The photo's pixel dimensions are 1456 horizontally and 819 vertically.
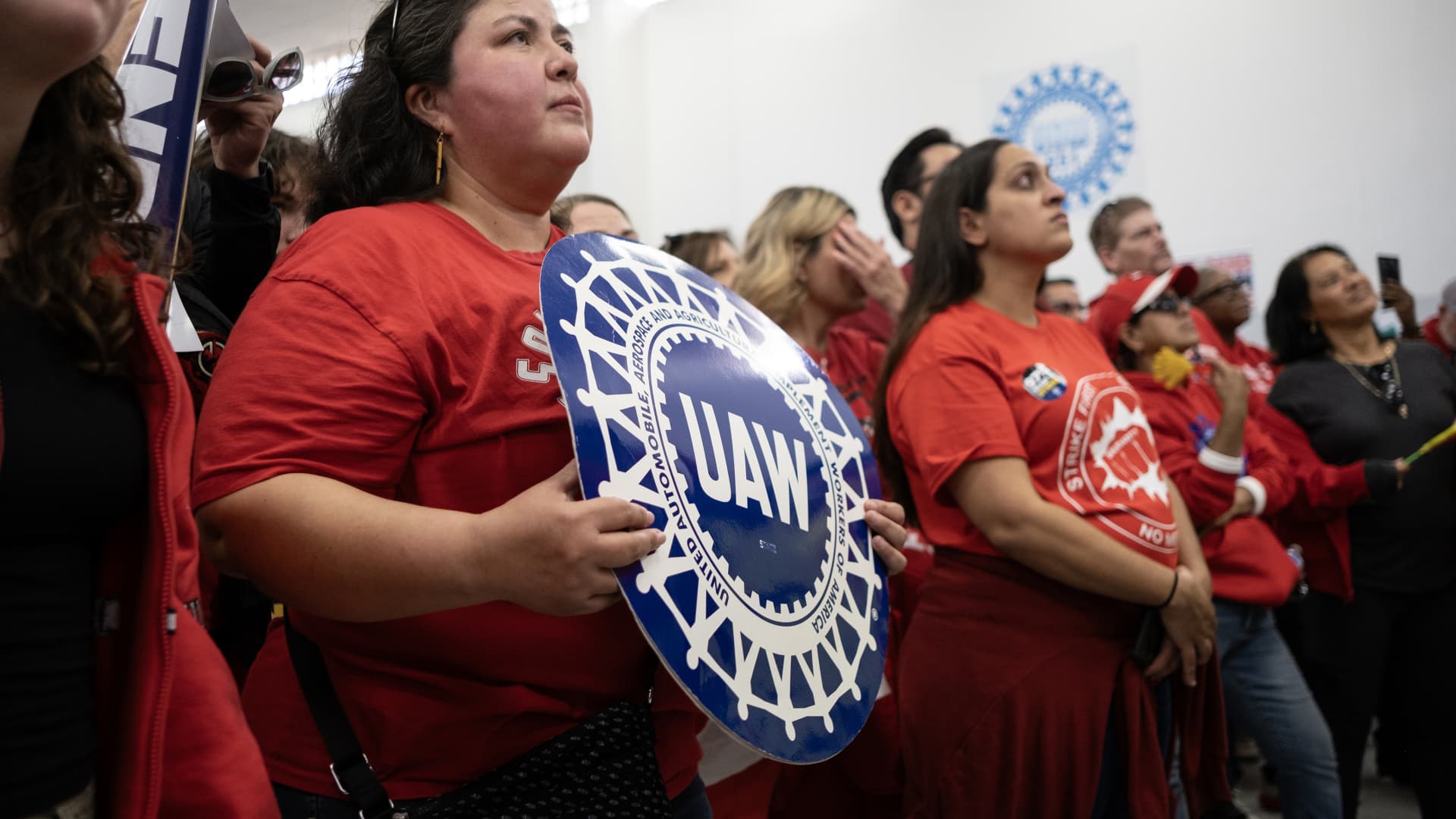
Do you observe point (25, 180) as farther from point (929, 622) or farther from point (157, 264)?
point (929, 622)

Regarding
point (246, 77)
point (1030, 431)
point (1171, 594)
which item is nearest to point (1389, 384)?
point (1171, 594)

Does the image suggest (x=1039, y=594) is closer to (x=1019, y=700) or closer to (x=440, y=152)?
(x=1019, y=700)

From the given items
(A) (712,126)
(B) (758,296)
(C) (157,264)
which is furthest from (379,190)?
(A) (712,126)

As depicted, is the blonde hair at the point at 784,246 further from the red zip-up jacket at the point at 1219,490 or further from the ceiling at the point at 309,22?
the ceiling at the point at 309,22

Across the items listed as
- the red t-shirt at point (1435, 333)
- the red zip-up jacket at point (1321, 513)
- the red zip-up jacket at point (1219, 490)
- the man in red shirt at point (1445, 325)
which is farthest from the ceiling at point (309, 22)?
the red t-shirt at point (1435, 333)

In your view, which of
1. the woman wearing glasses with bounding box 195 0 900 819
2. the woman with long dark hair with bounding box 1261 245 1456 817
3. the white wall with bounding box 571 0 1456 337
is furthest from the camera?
the white wall with bounding box 571 0 1456 337

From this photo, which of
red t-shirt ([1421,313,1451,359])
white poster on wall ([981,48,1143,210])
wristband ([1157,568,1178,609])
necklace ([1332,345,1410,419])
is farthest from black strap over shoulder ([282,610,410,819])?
white poster on wall ([981,48,1143,210])

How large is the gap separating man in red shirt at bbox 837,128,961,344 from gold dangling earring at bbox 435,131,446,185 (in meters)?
1.94

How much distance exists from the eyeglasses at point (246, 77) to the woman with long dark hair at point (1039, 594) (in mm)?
1115

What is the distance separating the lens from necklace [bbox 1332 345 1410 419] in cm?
314

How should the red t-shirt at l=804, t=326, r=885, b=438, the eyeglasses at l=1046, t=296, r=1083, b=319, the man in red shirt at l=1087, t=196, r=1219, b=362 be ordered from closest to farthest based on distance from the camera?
1. the red t-shirt at l=804, t=326, r=885, b=438
2. the man in red shirt at l=1087, t=196, r=1219, b=362
3. the eyeglasses at l=1046, t=296, r=1083, b=319

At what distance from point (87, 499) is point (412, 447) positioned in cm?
31

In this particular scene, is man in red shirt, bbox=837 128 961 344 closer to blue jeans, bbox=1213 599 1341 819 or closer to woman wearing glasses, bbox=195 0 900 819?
blue jeans, bbox=1213 599 1341 819

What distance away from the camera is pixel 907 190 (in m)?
3.28
